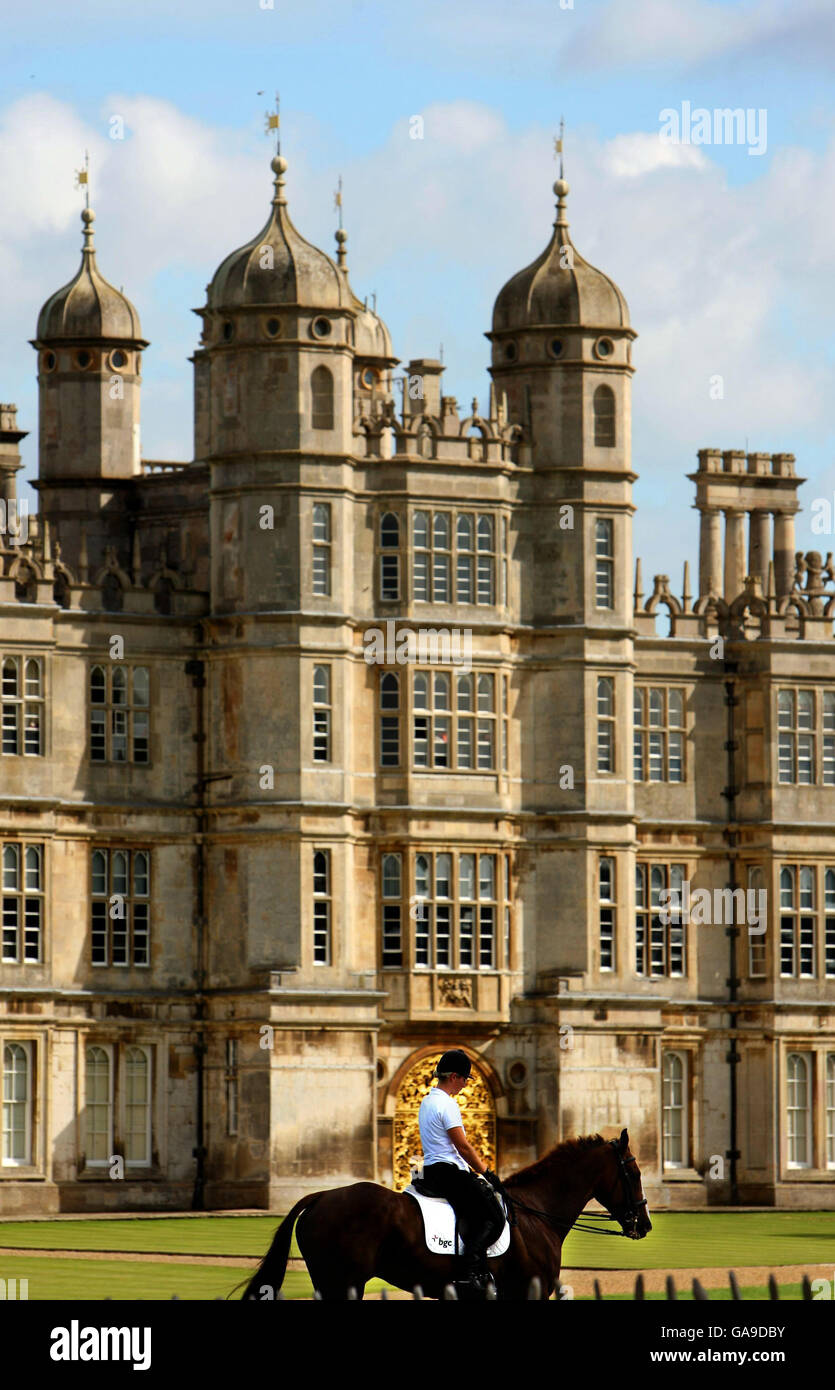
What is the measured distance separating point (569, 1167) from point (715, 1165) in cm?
3749

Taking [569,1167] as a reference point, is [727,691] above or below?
above

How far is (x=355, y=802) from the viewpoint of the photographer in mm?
61250

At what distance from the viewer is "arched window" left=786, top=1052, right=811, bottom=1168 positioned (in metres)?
66.1

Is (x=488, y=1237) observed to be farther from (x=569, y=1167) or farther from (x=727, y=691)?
(x=727, y=691)

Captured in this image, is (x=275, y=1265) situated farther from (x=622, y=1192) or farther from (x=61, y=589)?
(x=61, y=589)

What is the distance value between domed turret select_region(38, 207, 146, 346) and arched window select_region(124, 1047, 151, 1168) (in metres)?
15.4

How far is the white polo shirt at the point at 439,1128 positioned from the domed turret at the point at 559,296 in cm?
3796

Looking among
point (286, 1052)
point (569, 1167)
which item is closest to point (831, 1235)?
point (286, 1052)

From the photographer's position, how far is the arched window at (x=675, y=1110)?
65750 mm

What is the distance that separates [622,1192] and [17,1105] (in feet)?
101

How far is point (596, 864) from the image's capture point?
63.1 metres

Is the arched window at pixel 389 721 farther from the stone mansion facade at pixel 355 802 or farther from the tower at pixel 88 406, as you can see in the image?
the tower at pixel 88 406
